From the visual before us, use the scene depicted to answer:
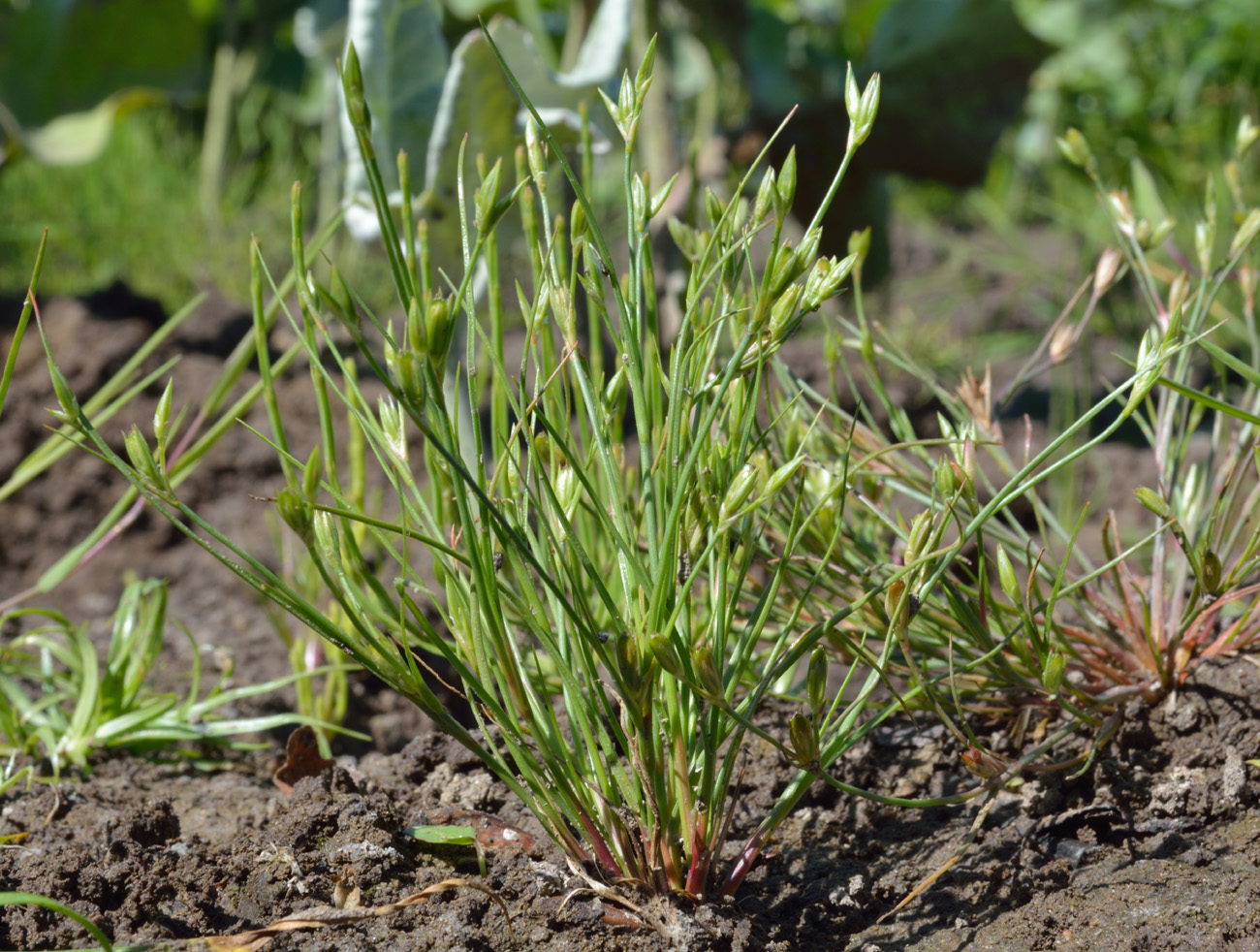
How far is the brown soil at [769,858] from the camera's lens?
780 mm

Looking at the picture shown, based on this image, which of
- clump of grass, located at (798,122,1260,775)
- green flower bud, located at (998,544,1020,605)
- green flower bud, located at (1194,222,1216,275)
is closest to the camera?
green flower bud, located at (998,544,1020,605)

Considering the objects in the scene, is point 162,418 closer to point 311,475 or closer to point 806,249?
point 311,475

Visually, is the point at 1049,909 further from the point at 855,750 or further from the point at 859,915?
the point at 855,750

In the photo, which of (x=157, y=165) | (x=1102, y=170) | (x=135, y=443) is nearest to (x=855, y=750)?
(x=135, y=443)

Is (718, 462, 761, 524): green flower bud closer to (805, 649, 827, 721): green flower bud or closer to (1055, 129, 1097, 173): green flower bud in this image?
(805, 649, 827, 721): green flower bud

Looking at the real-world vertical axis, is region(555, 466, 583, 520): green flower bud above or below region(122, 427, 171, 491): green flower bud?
below

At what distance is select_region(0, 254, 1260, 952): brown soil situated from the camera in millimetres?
780

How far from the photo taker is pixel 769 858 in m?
0.88

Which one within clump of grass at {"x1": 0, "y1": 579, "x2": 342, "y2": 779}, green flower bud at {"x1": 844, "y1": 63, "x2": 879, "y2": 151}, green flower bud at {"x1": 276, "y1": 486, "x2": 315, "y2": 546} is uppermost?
green flower bud at {"x1": 844, "y1": 63, "x2": 879, "y2": 151}

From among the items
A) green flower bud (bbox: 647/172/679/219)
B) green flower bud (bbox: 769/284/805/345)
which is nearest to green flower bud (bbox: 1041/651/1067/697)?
green flower bud (bbox: 769/284/805/345)

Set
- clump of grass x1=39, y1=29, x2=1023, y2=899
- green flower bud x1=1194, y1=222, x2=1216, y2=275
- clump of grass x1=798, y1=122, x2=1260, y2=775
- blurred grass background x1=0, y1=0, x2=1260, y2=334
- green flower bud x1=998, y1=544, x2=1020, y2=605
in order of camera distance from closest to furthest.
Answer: clump of grass x1=39, y1=29, x2=1023, y2=899
green flower bud x1=998, y1=544, x2=1020, y2=605
clump of grass x1=798, y1=122, x2=1260, y2=775
green flower bud x1=1194, y1=222, x2=1216, y2=275
blurred grass background x1=0, y1=0, x2=1260, y2=334

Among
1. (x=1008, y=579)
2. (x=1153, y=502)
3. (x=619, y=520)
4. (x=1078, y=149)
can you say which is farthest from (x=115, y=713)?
(x=1078, y=149)

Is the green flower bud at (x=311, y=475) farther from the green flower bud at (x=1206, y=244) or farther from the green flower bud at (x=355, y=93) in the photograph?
the green flower bud at (x=1206, y=244)

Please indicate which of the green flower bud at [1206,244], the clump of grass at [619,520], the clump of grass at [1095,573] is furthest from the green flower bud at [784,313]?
the green flower bud at [1206,244]
